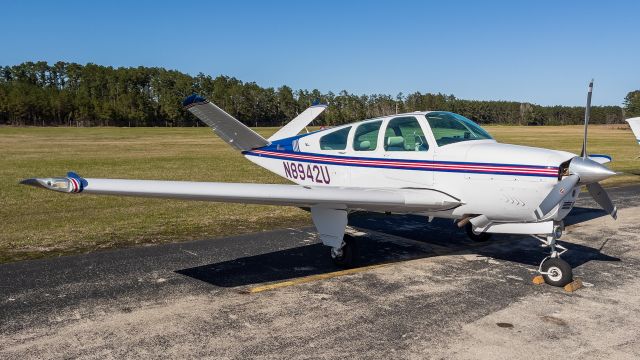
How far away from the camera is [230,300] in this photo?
629 cm

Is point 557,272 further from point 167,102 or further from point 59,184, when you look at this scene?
point 167,102

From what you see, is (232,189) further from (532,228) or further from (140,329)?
(532,228)

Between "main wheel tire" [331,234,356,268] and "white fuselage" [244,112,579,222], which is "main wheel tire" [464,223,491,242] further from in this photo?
"main wheel tire" [331,234,356,268]

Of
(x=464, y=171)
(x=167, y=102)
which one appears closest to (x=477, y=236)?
(x=464, y=171)

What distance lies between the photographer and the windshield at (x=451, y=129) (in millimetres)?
7695

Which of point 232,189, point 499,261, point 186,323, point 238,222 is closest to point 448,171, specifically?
point 499,261

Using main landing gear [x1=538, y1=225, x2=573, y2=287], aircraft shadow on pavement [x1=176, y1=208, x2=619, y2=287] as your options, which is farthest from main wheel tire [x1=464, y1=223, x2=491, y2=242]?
main landing gear [x1=538, y1=225, x2=573, y2=287]

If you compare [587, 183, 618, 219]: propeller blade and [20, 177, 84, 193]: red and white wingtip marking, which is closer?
[20, 177, 84, 193]: red and white wingtip marking

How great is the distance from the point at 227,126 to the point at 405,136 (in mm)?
4201

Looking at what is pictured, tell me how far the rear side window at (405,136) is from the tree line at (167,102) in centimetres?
12236

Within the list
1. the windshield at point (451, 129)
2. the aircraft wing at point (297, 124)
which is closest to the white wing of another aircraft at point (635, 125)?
the aircraft wing at point (297, 124)

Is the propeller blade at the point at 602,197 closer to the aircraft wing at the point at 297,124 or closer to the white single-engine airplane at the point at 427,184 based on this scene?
the white single-engine airplane at the point at 427,184

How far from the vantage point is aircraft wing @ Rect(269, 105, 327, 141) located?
11.6 meters

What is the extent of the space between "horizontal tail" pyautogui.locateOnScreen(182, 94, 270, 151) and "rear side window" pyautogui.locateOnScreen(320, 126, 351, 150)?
197cm
